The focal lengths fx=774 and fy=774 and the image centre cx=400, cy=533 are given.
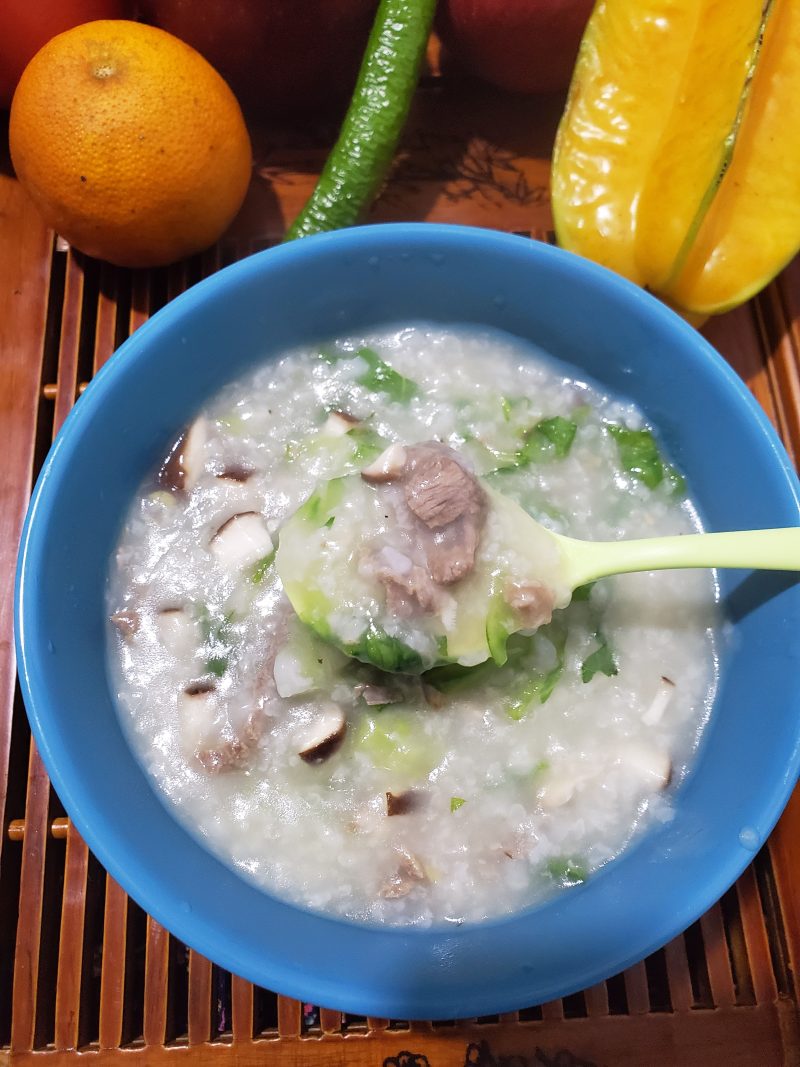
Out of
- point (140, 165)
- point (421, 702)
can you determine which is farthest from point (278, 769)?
point (140, 165)

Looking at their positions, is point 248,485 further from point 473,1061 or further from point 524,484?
point 473,1061

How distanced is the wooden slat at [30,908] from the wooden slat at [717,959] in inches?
33.1

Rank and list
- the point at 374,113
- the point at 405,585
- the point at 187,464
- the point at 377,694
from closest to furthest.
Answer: the point at 405,585, the point at 377,694, the point at 187,464, the point at 374,113

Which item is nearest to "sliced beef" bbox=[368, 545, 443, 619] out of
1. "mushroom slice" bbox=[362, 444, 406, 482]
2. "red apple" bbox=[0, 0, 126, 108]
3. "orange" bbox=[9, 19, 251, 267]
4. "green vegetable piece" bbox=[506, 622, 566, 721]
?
"mushroom slice" bbox=[362, 444, 406, 482]

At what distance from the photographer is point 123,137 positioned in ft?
3.31

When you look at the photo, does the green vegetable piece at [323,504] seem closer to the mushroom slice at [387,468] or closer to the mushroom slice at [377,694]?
the mushroom slice at [387,468]

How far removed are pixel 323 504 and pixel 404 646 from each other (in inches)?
7.8

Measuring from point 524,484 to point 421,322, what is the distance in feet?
0.93

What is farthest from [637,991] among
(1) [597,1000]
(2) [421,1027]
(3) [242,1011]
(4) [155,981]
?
(4) [155,981]

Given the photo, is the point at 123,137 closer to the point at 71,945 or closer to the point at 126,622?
the point at 126,622

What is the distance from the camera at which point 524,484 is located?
106cm

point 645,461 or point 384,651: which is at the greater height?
point 645,461

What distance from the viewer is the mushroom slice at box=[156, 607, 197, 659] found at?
39.0 inches

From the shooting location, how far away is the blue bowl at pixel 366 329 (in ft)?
2.63
